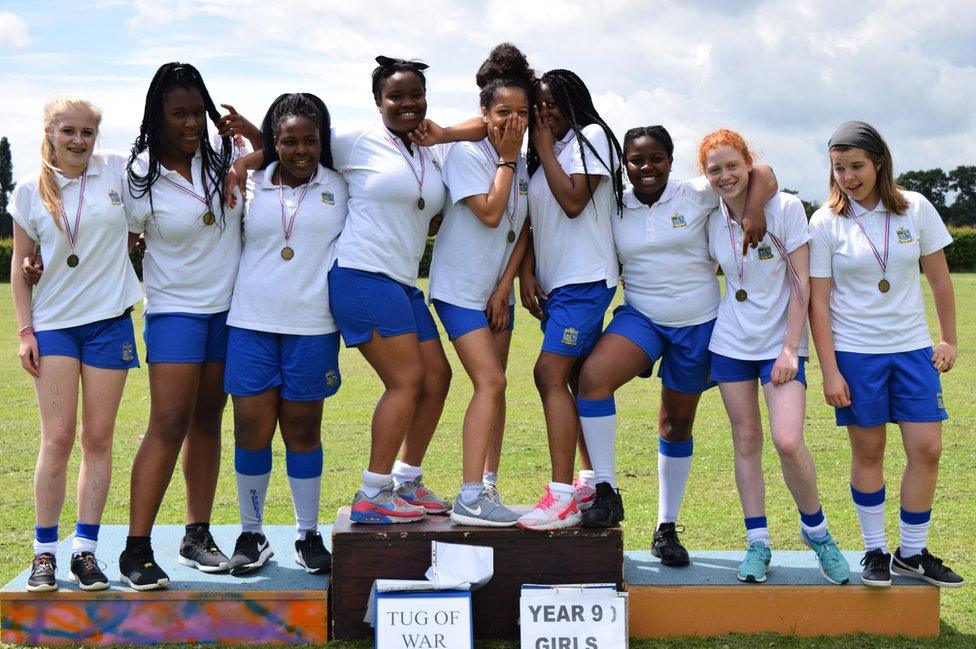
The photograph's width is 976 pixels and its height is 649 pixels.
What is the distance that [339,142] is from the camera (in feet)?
15.2

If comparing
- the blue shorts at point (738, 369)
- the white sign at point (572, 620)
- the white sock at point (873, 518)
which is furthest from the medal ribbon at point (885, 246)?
the white sign at point (572, 620)

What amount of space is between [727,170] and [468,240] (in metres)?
1.17

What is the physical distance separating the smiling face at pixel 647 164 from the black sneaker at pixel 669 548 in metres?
1.59

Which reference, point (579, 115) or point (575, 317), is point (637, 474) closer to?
point (575, 317)

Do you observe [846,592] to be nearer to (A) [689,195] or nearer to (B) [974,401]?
(A) [689,195]

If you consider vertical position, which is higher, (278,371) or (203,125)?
(203,125)

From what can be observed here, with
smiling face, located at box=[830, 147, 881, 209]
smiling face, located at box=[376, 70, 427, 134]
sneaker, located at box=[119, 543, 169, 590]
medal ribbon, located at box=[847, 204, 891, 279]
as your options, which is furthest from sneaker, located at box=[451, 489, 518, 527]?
smiling face, located at box=[830, 147, 881, 209]

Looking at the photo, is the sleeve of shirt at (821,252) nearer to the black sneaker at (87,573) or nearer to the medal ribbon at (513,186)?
the medal ribbon at (513,186)

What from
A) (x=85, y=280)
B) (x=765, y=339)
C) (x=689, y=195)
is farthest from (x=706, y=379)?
(x=85, y=280)

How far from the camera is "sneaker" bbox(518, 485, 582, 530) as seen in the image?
175 inches

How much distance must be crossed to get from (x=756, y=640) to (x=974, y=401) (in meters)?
7.39

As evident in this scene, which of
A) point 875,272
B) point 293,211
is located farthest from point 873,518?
point 293,211

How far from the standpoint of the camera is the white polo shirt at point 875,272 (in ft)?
15.0

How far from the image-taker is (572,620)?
13.9ft
